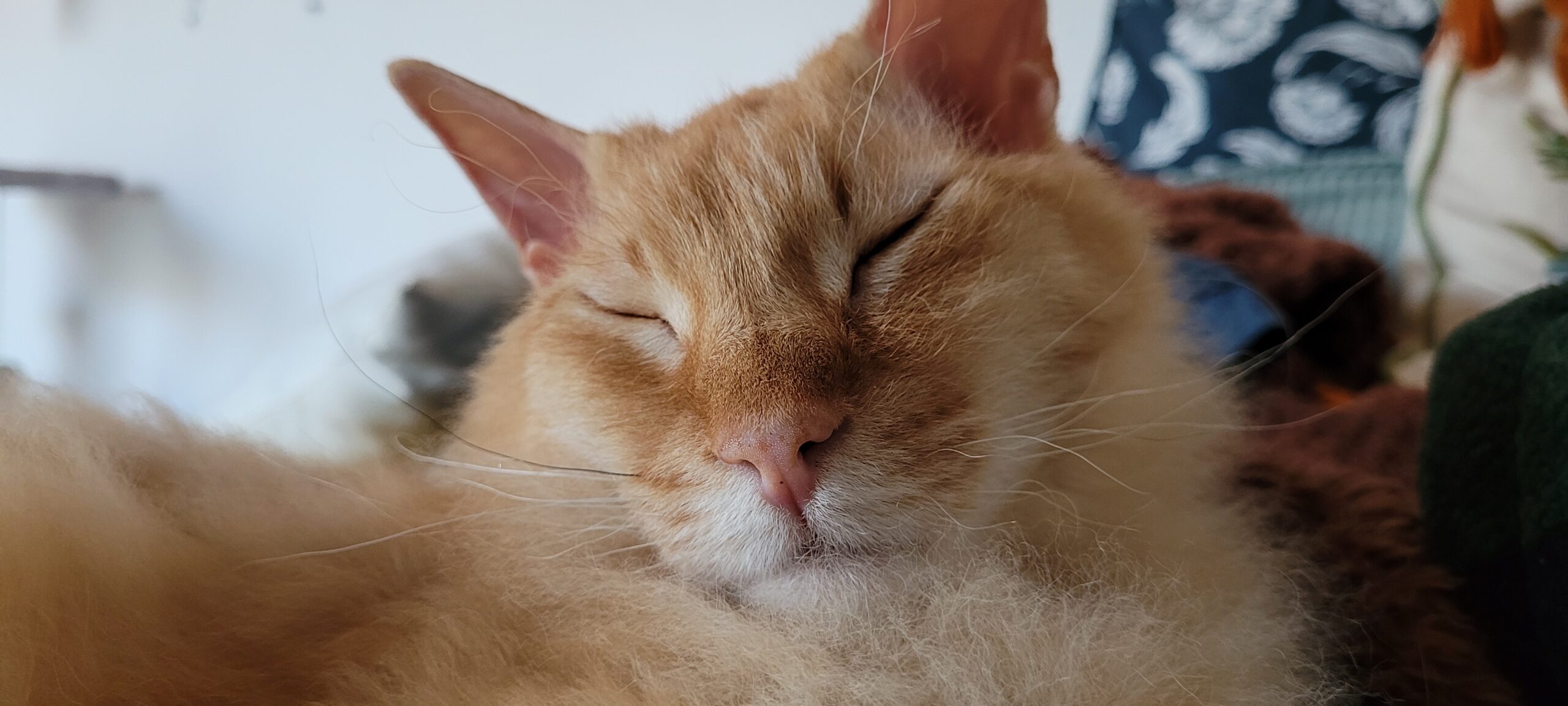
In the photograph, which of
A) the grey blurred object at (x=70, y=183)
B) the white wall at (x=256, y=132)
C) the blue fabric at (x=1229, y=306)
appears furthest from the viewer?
the grey blurred object at (x=70, y=183)

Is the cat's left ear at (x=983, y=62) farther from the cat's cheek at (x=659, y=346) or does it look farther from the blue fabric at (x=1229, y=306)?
the blue fabric at (x=1229, y=306)

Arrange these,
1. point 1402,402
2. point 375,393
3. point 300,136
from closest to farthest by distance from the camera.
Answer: point 1402,402, point 375,393, point 300,136

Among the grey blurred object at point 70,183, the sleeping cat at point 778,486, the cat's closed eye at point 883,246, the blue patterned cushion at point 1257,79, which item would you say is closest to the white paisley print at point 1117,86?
the blue patterned cushion at point 1257,79

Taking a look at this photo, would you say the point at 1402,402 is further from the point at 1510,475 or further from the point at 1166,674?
the point at 1166,674

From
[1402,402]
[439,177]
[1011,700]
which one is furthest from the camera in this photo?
[439,177]

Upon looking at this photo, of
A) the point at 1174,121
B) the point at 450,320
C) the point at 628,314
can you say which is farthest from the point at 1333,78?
the point at 450,320

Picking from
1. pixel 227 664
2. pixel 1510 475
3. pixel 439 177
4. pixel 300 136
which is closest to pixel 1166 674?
pixel 1510 475

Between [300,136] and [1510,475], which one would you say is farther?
[300,136]

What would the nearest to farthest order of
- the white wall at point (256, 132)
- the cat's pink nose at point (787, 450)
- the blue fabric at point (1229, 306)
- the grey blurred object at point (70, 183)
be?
the cat's pink nose at point (787, 450), the blue fabric at point (1229, 306), the white wall at point (256, 132), the grey blurred object at point (70, 183)

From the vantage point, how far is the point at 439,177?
2.01 m

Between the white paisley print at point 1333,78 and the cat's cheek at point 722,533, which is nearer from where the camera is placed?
the cat's cheek at point 722,533

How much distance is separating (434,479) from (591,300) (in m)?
0.28

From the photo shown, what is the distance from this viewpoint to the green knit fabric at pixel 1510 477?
1.98ft

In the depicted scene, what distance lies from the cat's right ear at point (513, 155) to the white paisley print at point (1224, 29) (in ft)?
4.36
